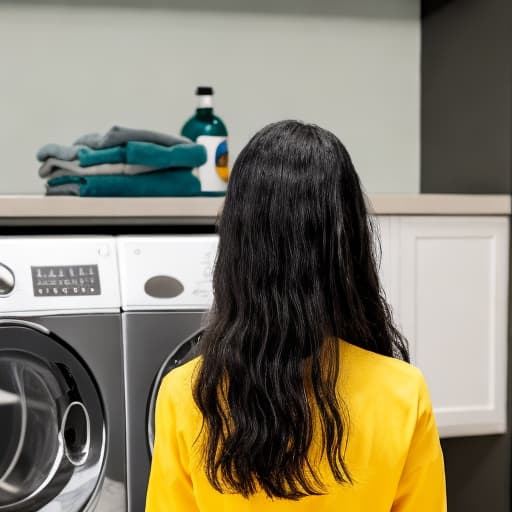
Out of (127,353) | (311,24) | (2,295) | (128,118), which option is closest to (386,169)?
(311,24)

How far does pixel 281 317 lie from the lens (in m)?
0.83

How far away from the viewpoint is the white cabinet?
169 cm

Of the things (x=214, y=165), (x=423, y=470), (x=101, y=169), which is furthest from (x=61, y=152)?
(x=423, y=470)

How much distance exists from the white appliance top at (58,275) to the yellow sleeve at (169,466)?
550mm

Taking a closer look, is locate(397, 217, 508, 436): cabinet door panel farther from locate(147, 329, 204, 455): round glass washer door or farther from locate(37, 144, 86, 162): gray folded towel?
locate(37, 144, 86, 162): gray folded towel

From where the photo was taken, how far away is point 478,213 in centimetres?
171

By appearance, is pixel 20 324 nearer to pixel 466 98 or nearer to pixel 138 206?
pixel 138 206

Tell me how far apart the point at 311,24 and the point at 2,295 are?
4.30 ft

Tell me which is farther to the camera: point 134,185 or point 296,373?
point 134,185

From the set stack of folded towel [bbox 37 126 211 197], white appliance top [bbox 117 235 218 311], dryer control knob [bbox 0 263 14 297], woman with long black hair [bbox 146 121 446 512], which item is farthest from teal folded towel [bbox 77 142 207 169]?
woman with long black hair [bbox 146 121 446 512]

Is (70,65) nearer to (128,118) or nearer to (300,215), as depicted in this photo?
(128,118)

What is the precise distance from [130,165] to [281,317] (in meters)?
0.80

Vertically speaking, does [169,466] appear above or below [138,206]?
below

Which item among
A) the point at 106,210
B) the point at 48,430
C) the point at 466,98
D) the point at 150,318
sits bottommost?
the point at 48,430
